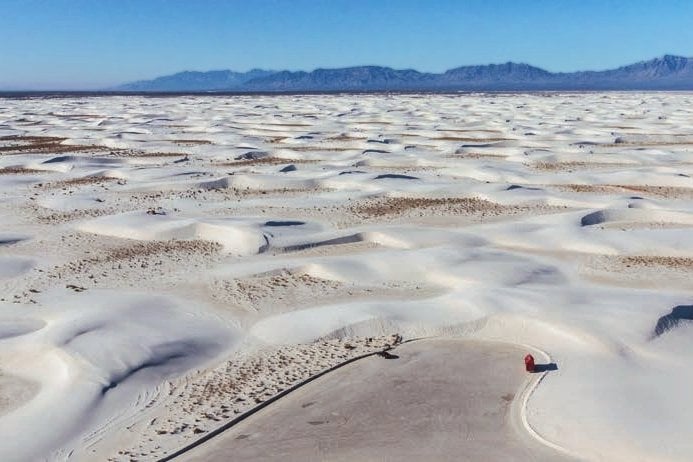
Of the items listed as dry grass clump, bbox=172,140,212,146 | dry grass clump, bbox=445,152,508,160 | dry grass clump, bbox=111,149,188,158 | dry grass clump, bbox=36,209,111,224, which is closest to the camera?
dry grass clump, bbox=36,209,111,224

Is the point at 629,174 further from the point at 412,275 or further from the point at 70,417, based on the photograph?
the point at 70,417

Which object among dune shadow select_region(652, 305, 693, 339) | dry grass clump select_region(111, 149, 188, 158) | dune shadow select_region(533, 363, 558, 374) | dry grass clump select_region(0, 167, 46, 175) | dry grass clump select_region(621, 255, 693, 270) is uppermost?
dune shadow select_region(652, 305, 693, 339)

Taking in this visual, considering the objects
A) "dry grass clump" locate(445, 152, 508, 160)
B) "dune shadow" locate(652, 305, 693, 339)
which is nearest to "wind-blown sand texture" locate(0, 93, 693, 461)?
"dune shadow" locate(652, 305, 693, 339)

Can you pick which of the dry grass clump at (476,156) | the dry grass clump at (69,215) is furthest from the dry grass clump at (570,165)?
the dry grass clump at (69,215)

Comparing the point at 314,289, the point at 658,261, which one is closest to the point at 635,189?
the point at 658,261

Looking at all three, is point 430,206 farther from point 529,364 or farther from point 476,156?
point 476,156

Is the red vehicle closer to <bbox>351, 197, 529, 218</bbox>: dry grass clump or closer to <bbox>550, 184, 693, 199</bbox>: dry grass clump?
<bbox>351, 197, 529, 218</bbox>: dry grass clump

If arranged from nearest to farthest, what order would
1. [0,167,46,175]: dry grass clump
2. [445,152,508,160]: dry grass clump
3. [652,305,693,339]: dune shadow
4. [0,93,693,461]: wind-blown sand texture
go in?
[0,93,693,461]: wind-blown sand texture
[652,305,693,339]: dune shadow
[0,167,46,175]: dry grass clump
[445,152,508,160]: dry grass clump
